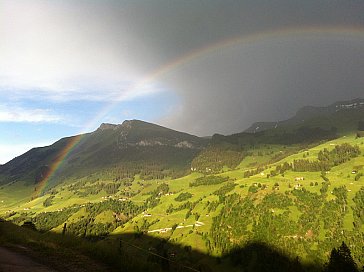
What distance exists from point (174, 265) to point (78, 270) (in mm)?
6405

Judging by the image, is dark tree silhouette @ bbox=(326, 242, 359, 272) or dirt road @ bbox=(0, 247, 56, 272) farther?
dark tree silhouette @ bbox=(326, 242, 359, 272)

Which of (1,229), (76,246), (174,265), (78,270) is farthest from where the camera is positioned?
(1,229)

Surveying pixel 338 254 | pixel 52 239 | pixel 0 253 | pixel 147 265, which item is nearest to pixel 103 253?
pixel 147 265

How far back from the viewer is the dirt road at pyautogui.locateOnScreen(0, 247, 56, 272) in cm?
1942

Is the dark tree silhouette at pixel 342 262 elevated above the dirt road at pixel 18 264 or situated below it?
below

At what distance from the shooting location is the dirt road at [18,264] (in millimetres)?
19422

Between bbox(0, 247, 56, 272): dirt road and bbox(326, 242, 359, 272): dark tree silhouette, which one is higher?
bbox(0, 247, 56, 272): dirt road

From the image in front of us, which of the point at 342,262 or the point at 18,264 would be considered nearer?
the point at 18,264

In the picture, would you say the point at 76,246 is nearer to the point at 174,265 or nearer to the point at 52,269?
the point at 52,269

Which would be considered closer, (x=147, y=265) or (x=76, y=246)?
(x=147, y=265)

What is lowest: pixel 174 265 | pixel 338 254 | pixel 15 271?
pixel 338 254

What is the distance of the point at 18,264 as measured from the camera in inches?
819

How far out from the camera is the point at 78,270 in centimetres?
2002

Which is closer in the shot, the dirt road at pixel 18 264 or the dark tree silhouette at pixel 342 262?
the dirt road at pixel 18 264
